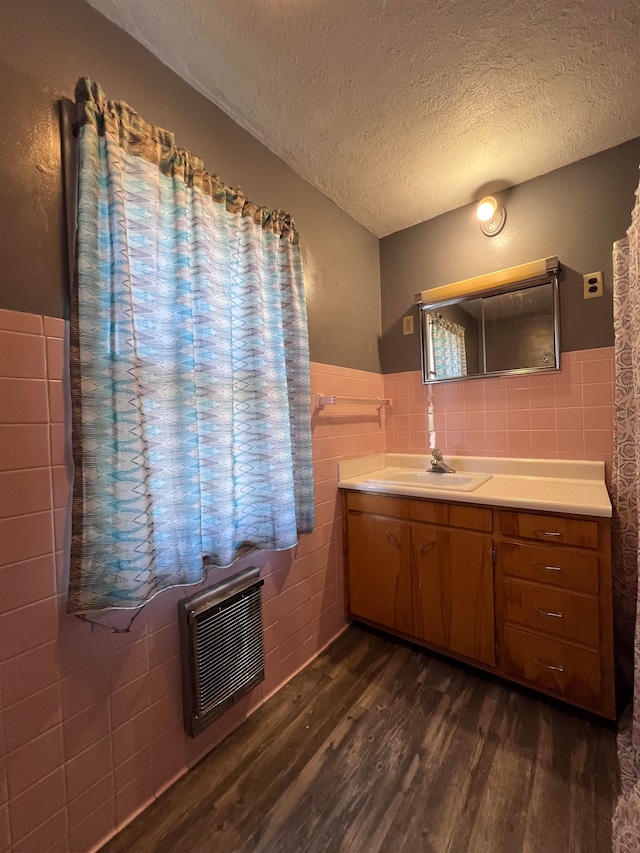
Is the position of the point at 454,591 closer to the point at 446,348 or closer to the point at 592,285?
the point at 446,348

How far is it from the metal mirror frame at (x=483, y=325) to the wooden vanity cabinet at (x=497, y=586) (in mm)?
836

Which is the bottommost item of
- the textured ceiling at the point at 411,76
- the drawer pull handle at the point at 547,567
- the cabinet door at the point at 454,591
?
the cabinet door at the point at 454,591

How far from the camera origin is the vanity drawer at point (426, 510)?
1.48 metres

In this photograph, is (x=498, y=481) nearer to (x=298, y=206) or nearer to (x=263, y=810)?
(x=263, y=810)

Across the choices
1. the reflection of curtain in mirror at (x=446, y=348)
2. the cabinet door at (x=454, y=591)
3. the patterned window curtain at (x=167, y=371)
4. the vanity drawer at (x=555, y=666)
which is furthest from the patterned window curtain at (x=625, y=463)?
the patterned window curtain at (x=167, y=371)

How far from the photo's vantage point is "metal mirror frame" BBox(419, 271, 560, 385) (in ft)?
5.63

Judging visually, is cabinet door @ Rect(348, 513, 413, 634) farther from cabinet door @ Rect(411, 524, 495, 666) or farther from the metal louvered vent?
the metal louvered vent

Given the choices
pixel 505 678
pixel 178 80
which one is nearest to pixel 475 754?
pixel 505 678

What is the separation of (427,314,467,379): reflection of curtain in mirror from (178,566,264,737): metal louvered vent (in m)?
1.58

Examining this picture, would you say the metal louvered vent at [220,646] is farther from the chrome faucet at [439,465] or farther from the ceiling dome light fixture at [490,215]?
the ceiling dome light fixture at [490,215]

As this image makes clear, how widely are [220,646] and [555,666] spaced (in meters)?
1.32

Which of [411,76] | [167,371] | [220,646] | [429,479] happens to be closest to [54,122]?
[167,371]

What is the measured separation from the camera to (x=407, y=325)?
87.4 inches

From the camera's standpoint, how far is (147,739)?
1.05 metres
